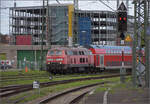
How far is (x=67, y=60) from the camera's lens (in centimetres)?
3212

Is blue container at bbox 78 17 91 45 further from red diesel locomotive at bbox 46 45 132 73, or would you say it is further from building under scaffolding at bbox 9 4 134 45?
red diesel locomotive at bbox 46 45 132 73

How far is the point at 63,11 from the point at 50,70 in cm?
3667

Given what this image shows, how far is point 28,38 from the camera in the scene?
60344 mm

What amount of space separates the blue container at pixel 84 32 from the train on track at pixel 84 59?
14.4 m

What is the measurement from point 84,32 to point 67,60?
23370 mm

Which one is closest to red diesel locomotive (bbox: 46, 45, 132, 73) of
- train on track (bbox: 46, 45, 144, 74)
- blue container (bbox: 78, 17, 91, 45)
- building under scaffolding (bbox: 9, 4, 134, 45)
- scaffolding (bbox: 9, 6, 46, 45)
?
train on track (bbox: 46, 45, 144, 74)

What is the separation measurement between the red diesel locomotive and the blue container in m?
14.4

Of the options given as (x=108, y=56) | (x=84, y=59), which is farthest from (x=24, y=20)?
(x=84, y=59)

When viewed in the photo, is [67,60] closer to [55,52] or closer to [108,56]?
[55,52]

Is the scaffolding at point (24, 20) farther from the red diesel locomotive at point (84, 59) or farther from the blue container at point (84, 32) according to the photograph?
the red diesel locomotive at point (84, 59)

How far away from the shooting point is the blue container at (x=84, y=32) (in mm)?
53562

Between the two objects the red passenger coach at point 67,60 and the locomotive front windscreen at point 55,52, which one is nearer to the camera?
the red passenger coach at point 67,60

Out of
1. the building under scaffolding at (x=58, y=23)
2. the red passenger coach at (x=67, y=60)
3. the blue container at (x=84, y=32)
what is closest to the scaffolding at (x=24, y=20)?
the building under scaffolding at (x=58, y=23)

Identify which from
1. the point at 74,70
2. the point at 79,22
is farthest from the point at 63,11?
the point at 74,70
